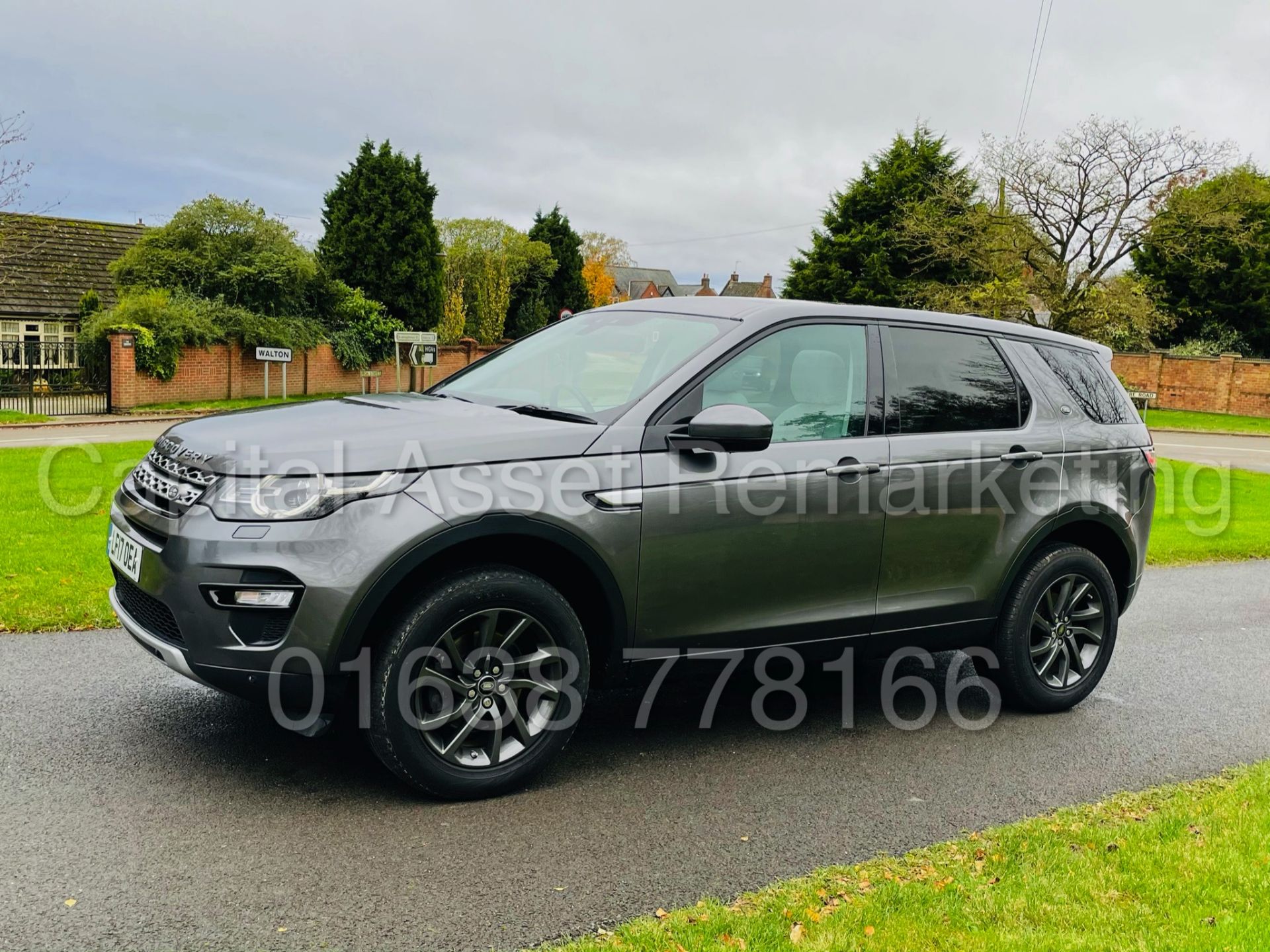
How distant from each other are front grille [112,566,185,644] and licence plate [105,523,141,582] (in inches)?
1.7

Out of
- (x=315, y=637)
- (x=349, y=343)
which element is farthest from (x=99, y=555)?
(x=349, y=343)

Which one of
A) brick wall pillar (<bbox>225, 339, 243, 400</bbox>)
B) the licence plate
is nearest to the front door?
the licence plate

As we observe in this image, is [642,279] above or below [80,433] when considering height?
above

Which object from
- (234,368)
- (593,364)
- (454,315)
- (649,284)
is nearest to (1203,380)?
(454,315)

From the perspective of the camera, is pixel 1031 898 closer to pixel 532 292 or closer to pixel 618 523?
pixel 618 523

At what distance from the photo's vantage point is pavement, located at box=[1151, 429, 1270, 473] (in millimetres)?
23688

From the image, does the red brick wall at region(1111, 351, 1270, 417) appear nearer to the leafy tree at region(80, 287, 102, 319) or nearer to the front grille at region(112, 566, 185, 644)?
the leafy tree at region(80, 287, 102, 319)

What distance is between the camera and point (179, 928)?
10.4 feet

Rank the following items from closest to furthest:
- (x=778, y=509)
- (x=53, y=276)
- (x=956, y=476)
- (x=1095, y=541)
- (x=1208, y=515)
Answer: (x=778, y=509) → (x=956, y=476) → (x=1095, y=541) → (x=1208, y=515) → (x=53, y=276)

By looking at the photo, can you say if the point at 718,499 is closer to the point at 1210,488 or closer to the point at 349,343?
the point at 1210,488

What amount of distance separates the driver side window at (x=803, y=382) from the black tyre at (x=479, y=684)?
1.15 meters

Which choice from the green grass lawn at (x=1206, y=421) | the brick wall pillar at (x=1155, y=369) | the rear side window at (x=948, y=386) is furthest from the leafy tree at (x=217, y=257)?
the brick wall pillar at (x=1155, y=369)

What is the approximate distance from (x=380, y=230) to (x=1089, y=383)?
3433 cm

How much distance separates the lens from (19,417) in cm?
2412
